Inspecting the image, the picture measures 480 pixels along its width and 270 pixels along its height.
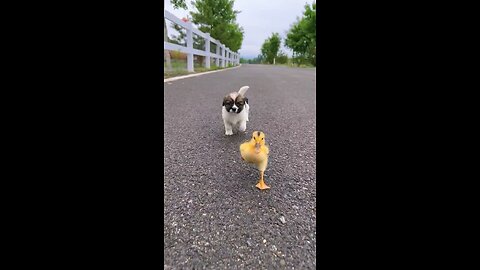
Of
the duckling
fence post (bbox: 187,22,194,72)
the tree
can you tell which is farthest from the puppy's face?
the tree

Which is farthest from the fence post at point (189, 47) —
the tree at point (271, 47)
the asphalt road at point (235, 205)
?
the tree at point (271, 47)

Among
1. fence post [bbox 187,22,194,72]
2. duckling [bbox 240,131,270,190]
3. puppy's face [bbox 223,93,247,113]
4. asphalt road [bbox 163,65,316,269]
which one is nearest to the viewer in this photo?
asphalt road [bbox 163,65,316,269]

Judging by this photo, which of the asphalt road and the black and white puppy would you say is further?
the black and white puppy

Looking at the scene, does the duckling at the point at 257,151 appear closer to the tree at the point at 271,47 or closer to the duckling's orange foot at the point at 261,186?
the duckling's orange foot at the point at 261,186

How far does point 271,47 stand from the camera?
33.5 m

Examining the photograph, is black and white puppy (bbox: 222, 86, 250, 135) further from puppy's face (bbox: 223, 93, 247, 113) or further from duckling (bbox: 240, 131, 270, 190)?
→ duckling (bbox: 240, 131, 270, 190)

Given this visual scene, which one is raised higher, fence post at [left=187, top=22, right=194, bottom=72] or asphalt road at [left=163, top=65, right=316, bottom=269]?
fence post at [left=187, top=22, right=194, bottom=72]

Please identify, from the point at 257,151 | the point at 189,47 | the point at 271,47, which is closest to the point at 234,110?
the point at 257,151

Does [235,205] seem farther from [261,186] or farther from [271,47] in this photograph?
[271,47]

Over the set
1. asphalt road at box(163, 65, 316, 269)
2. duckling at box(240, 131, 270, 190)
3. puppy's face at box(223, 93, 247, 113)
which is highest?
puppy's face at box(223, 93, 247, 113)

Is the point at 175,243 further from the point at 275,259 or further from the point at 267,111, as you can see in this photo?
the point at 267,111

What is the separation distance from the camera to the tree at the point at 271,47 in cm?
3194

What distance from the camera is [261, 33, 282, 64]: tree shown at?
3194 centimetres
